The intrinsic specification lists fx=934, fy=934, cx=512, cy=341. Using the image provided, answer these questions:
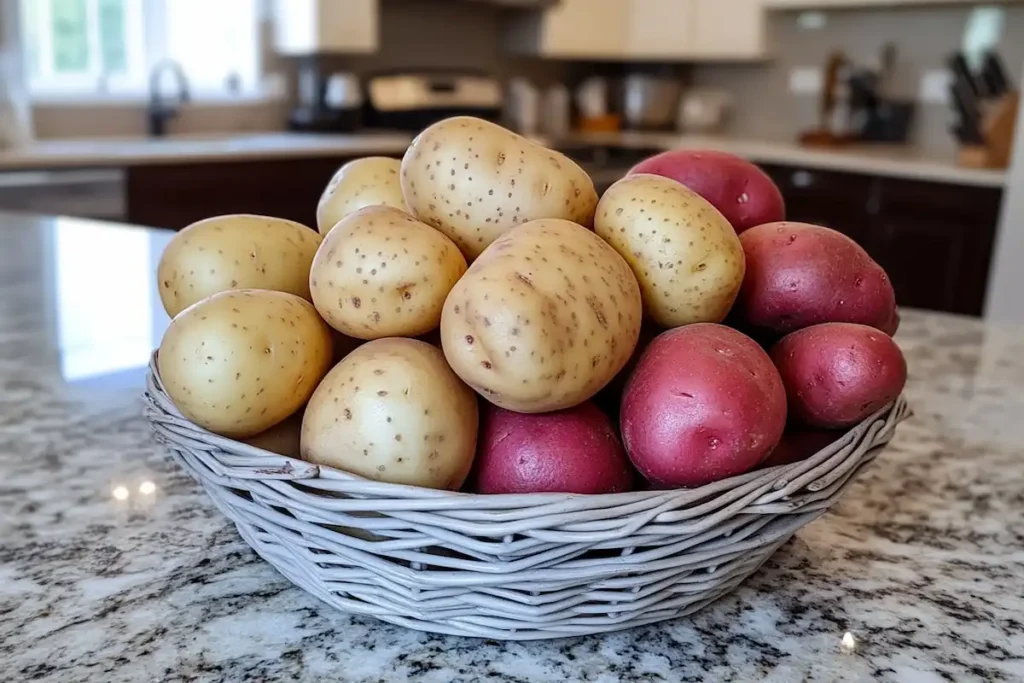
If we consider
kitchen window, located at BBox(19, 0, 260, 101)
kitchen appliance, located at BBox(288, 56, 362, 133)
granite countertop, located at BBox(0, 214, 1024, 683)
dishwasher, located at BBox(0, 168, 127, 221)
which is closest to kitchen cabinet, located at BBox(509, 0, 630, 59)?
kitchen appliance, located at BBox(288, 56, 362, 133)

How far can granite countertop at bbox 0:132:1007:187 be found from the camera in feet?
8.89

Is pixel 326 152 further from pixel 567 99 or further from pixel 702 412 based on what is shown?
pixel 702 412

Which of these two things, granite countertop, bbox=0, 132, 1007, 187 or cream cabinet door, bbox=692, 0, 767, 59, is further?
cream cabinet door, bbox=692, 0, 767, 59

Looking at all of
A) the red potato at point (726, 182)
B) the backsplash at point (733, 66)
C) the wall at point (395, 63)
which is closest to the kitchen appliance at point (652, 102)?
the backsplash at point (733, 66)

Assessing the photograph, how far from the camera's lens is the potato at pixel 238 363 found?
57cm

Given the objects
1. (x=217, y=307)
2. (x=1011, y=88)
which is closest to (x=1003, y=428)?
(x=217, y=307)

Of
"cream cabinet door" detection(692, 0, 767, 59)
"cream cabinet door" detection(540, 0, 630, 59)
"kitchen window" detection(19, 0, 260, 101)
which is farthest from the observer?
"cream cabinet door" detection(540, 0, 630, 59)

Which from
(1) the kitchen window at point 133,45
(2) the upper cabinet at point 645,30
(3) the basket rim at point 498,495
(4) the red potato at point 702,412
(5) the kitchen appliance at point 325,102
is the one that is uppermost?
(2) the upper cabinet at point 645,30

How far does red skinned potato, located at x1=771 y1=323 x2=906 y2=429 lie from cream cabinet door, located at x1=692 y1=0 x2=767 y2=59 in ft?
11.8

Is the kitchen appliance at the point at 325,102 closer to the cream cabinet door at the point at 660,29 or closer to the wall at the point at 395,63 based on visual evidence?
the wall at the point at 395,63

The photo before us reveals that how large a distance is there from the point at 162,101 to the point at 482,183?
3.22 m

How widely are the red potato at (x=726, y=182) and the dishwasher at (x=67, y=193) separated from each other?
231 cm

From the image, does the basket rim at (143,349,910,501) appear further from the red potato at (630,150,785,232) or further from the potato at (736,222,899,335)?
the red potato at (630,150,785,232)

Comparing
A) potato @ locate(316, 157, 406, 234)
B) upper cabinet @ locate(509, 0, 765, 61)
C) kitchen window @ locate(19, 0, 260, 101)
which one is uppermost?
upper cabinet @ locate(509, 0, 765, 61)
